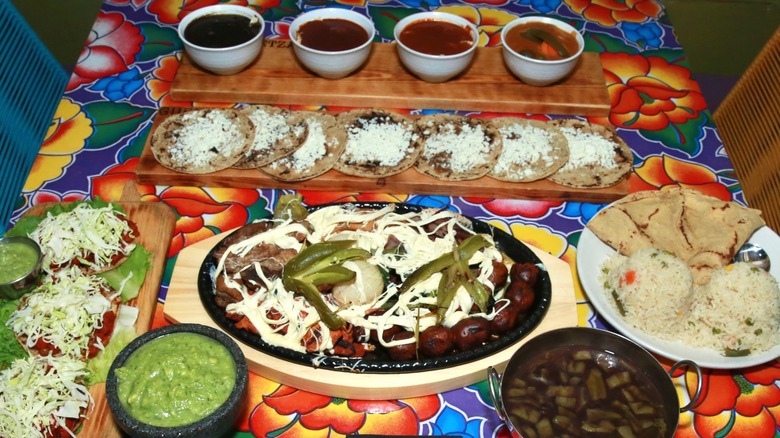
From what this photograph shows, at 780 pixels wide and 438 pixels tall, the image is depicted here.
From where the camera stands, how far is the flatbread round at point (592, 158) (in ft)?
11.2

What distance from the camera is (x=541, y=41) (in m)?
3.97

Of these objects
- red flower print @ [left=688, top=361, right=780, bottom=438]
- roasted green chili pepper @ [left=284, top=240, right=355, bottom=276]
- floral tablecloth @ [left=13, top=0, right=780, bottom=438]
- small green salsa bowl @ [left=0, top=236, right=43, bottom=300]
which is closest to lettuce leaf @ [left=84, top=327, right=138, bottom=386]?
floral tablecloth @ [left=13, top=0, right=780, bottom=438]

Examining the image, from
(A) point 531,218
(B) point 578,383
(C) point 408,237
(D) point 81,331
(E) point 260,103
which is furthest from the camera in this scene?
(E) point 260,103

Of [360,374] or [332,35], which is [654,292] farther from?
[332,35]

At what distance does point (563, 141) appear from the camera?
11.6 ft

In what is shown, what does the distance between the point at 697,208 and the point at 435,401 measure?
1546 mm

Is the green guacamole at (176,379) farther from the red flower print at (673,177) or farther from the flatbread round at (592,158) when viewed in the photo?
the red flower print at (673,177)

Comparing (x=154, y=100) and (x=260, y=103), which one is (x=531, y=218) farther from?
(x=154, y=100)

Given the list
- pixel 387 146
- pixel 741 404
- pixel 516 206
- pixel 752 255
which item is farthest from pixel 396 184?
pixel 741 404

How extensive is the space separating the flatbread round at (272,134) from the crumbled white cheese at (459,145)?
26.6 inches

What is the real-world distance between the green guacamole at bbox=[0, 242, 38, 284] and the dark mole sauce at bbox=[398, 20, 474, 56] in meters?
2.25

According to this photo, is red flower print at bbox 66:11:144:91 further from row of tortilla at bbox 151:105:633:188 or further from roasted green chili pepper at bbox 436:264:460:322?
roasted green chili pepper at bbox 436:264:460:322

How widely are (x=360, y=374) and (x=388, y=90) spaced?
189 centimetres

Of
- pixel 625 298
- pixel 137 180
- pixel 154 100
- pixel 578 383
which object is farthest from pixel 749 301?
pixel 154 100
